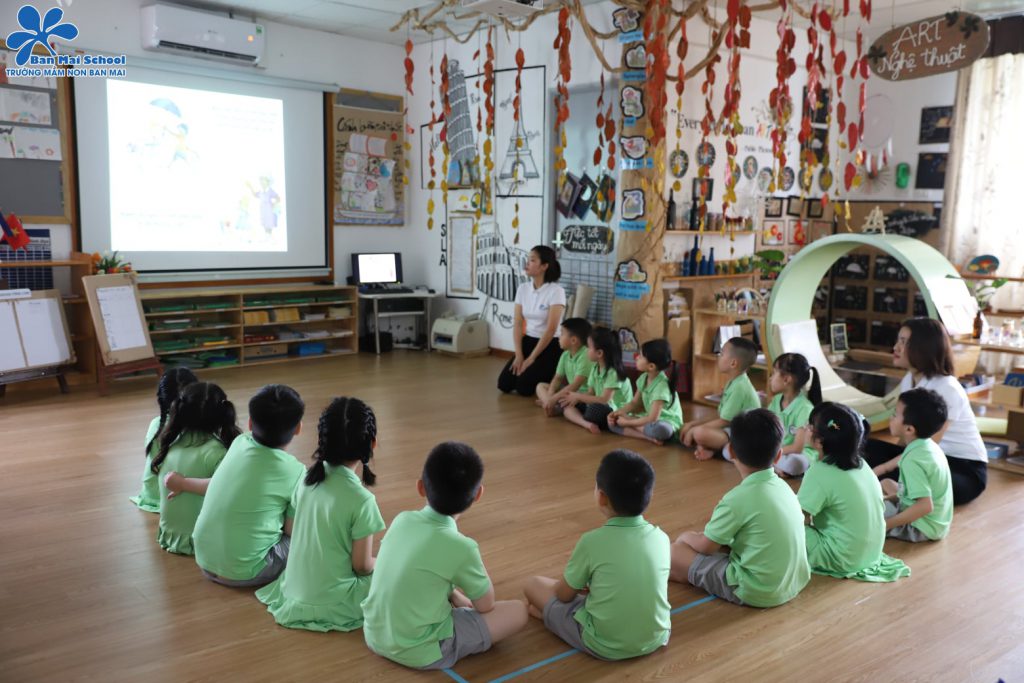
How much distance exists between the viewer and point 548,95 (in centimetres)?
728

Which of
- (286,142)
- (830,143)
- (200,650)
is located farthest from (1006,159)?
(200,650)

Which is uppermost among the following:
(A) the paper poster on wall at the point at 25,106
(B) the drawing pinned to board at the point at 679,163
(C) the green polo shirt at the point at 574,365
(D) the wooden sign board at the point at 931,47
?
(D) the wooden sign board at the point at 931,47

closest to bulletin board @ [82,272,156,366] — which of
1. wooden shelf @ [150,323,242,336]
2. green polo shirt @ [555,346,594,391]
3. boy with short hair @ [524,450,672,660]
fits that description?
wooden shelf @ [150,323,242,336]

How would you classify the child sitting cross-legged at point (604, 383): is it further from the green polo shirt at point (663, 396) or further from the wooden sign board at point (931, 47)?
the wooden sign board at point (931, 47)

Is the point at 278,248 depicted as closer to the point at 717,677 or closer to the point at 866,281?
the point at 866,281

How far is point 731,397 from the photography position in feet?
15.5

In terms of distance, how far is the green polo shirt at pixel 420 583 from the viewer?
93.9 inches

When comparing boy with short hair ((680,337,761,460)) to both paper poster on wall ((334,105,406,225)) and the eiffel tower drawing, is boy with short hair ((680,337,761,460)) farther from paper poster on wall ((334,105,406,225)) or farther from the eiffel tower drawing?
paper poster on wall ((334,105,406,225))

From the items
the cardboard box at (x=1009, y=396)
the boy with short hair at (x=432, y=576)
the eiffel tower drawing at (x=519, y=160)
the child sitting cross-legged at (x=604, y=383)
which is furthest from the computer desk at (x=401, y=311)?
the boy with short hair at (x=432, y=576)

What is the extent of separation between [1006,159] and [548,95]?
3.76 meters

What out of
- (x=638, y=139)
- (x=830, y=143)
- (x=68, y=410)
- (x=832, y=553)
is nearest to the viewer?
(x=832, y=553)

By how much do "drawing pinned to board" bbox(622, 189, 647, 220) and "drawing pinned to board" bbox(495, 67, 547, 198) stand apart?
115 cm

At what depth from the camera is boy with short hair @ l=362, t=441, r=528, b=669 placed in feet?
7.83

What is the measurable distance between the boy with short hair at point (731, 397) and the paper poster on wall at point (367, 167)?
4843mm
